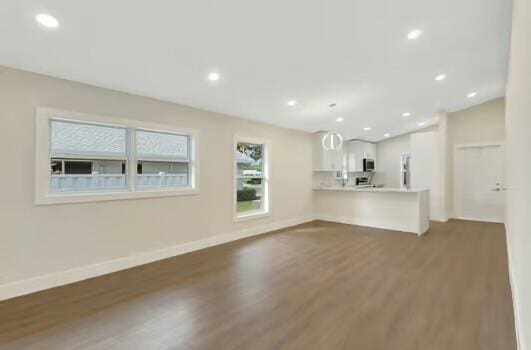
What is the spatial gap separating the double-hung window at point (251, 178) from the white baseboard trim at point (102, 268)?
0.63m

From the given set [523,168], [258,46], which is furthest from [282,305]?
[258,46]

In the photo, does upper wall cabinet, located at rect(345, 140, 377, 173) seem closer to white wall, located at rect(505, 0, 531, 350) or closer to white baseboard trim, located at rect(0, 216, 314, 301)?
white baseboard trim, located at rect(0, 216, 314, 301)

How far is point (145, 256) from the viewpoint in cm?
378

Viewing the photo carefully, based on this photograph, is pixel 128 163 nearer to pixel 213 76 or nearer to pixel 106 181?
pixel 106 181

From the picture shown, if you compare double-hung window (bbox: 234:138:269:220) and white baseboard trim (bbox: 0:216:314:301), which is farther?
double-hung window (bbox: 234:138:269:220)

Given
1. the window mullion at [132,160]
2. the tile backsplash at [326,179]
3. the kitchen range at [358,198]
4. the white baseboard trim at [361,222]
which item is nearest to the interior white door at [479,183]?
the kitchen range at [358,198]

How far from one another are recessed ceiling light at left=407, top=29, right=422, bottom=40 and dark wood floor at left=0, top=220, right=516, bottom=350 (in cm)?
296

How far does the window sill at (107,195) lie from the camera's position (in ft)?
9.81

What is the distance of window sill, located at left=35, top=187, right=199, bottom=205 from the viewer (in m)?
2.99

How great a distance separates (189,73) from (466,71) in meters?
4.64

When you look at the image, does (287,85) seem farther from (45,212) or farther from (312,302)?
(45,212)

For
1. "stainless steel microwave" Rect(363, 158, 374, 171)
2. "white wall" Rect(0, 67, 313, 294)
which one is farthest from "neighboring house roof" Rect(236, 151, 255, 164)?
"stainless steel microwave" Rect(363, 158, 374, 171)

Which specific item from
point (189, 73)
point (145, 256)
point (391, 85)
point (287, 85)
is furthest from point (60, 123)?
point (391, 85)

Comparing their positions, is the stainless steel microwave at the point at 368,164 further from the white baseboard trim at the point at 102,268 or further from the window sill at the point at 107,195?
the window sill at the point at 107,195
